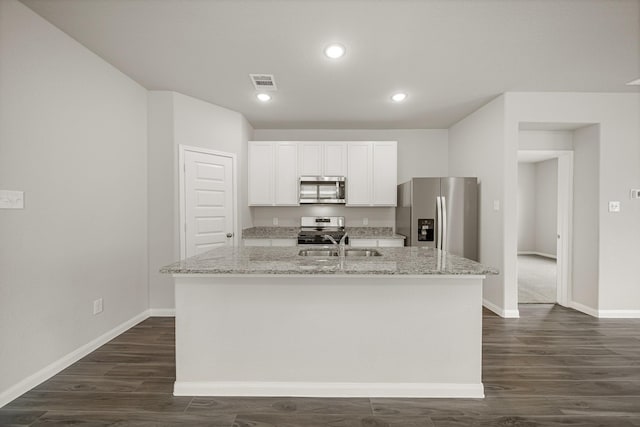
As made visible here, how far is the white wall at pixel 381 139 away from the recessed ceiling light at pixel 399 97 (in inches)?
57.6

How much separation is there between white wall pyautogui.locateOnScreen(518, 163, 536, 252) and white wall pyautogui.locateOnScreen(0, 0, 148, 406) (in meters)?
9.54

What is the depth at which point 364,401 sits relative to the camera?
2043mm

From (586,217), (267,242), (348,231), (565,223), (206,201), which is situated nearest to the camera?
(586,217)

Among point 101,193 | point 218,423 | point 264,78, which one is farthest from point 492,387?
point 101,193

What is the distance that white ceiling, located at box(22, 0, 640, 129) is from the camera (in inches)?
84.4

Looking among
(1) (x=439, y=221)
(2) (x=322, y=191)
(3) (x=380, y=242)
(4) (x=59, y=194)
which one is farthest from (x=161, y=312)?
(1) (x=439, y=221)

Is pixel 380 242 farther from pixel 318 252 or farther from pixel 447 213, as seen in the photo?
pixel 318 252

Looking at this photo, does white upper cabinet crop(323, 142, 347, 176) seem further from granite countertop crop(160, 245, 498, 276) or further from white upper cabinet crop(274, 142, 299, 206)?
granite countertop crop(160, 245, 498, 276)

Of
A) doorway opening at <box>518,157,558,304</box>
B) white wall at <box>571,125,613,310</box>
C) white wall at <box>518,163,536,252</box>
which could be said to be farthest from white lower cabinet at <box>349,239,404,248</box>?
white wall at <box>518,163,536,252</box>

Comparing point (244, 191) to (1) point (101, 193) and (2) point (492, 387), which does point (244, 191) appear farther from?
(2) point (492, 387)

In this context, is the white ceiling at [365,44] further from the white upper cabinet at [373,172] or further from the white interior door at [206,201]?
the white upper cabinet at [373,172]

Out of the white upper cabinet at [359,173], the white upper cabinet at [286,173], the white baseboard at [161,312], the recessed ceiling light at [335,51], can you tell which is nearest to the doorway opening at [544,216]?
the white upper cabinet at [359,173]

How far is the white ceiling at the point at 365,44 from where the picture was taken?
2145 mm

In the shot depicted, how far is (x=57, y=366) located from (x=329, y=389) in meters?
2.12
